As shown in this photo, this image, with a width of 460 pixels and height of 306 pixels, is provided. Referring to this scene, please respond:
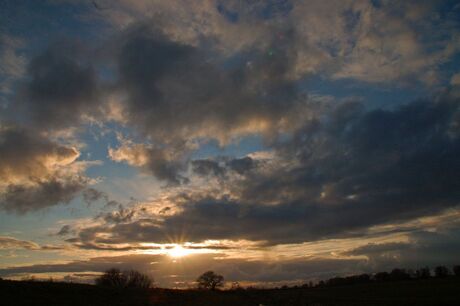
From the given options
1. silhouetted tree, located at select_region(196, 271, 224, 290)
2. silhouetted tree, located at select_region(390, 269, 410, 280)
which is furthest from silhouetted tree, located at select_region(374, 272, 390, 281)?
silhouetted tree, located at select_region(196, 271, 224, 290)

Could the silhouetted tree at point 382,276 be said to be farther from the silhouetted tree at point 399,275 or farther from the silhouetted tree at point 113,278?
the silhouetted tree at point 113,278

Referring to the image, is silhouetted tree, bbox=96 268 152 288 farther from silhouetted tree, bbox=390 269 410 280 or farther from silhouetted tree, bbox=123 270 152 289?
silhouetted tree, bbox=390 269 410 280

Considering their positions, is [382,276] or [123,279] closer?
[123,279]

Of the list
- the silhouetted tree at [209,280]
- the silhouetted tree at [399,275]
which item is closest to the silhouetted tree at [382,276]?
the silhouetted tree at [399,275]

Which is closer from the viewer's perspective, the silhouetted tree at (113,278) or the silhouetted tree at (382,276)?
the silhouetted tree at (113,278)

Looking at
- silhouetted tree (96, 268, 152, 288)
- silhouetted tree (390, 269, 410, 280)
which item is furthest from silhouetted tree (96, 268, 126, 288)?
silhouetted tree (390, 269, 410, 280)

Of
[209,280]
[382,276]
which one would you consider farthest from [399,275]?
[209,280]

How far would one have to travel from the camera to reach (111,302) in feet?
174

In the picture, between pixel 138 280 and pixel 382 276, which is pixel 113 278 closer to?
pixel 138 280

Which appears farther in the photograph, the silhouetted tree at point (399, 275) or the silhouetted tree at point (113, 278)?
the silhouetted tree at point (399, 275)

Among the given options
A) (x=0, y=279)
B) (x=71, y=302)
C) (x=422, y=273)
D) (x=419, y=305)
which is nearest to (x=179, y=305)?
(x=71, y=302)

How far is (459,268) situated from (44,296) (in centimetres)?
18319

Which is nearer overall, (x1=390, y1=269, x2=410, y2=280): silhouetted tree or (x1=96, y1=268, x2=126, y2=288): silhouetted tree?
(x1=96, y1=268, x2=126, y2=288): silhouetted tree

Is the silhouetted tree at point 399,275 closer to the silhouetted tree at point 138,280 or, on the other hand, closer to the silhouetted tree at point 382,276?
the silhouetted tree at point 382,276
